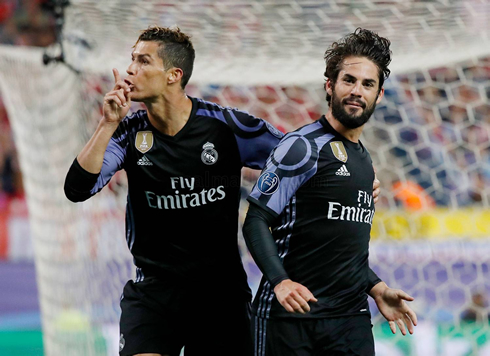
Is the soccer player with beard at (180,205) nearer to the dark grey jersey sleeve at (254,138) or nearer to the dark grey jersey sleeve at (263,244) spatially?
the dark grey jersey sleeve at (254,138)

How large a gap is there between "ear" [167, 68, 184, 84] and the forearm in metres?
0.43

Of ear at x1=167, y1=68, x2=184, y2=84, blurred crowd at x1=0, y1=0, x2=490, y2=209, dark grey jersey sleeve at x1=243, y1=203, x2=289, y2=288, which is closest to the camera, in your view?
dark grey jersey sleeve at x1=243, y1=203, x2=289, y2=288

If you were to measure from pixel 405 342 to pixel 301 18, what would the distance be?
9.20 feet

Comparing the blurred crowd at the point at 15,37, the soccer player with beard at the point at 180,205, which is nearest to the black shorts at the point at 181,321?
the soccer player with beard at the point at 180,205

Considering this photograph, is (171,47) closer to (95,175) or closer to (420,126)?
(95,175)

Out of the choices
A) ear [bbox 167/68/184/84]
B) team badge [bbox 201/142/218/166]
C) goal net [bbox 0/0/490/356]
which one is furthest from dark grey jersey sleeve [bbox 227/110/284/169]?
goal net [bbox 0/0/490/356]

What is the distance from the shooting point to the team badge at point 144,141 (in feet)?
9.86

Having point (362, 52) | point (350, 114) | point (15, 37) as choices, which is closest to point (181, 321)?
point (350, 114)

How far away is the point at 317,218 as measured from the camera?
2625mm

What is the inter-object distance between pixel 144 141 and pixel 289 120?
3.38m

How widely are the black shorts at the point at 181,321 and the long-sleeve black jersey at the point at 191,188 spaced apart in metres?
0.06

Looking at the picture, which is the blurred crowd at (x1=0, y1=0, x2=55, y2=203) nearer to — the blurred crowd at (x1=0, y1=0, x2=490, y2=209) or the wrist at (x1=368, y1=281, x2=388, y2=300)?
the blurred crowd at (x1=0, y1=0, x2=490, y2=209)

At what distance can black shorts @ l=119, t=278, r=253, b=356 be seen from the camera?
300 cm

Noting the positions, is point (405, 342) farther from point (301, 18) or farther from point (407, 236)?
point (301, 18)
